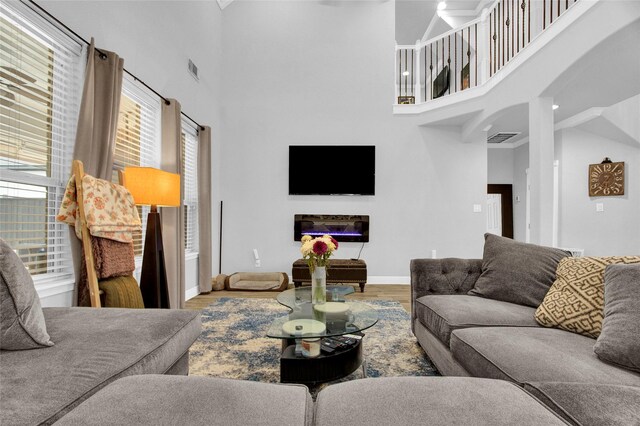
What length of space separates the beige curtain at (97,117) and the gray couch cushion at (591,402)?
2.53 meters

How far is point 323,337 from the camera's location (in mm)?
1562

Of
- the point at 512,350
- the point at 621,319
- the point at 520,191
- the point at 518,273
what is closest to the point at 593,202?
the point at 520,191

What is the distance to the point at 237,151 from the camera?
498cm

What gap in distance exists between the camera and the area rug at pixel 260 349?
6.40ft

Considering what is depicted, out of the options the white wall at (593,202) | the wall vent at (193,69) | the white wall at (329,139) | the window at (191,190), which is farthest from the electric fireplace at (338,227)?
the white wall at (593,202)

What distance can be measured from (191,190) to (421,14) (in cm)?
576

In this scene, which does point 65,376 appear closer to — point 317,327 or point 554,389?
point 317,327

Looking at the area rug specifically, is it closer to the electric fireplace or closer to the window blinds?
the window blinds

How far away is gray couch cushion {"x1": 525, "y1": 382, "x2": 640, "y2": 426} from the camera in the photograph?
73 centimetres

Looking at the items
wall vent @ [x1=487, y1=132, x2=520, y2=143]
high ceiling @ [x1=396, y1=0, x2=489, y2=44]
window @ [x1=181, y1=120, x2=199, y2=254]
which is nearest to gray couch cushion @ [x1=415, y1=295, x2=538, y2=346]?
window @ [x1=181, y1=120, x2=199, y2=254]

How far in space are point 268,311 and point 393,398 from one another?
2675mm

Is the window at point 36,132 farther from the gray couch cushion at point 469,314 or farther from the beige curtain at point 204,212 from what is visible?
the gray couch cushion at point 469,314

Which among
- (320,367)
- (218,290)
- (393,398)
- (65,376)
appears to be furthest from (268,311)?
(393,398)

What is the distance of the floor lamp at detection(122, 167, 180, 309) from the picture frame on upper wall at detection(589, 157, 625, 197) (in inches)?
239
